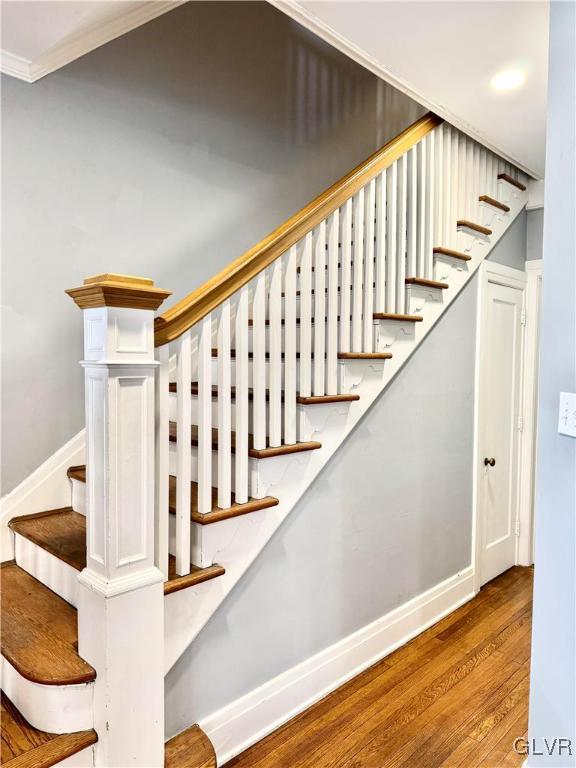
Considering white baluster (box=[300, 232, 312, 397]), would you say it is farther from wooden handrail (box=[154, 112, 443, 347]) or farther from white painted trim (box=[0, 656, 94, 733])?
white painted trim (box=[0, 656, 94, 733])

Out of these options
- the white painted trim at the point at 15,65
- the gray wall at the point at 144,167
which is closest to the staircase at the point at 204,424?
the gray wall at the point at 144,167

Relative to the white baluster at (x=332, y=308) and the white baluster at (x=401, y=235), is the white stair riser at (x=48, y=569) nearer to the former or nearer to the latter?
the white baluster at (x=332, y=308)

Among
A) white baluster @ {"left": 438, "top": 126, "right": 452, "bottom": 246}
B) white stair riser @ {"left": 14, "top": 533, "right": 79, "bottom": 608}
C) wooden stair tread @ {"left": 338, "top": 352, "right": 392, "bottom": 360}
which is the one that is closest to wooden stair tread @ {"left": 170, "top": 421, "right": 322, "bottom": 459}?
wooden stair tread @ {"left": 338, "top": 352, "right": 392, "bottom": 360}

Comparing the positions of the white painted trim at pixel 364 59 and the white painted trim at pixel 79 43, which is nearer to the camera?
the white painted trim at pixel 364 59

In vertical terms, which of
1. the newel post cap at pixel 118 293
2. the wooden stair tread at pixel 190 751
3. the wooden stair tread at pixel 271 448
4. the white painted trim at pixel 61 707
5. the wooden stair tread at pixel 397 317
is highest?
the wooden stair tread at pixel 397 317

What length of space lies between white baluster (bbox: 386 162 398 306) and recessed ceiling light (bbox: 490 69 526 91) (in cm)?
53

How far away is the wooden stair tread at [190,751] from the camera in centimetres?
159

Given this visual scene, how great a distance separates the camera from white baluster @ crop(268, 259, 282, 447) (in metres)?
1.93

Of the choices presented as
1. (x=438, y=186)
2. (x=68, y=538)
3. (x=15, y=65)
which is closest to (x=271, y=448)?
(x=68, y=538)

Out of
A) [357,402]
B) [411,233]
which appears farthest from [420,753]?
[411,233]

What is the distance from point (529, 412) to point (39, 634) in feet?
10.8

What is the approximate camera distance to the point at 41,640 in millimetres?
1576

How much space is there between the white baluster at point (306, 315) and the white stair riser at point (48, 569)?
1.09 metres

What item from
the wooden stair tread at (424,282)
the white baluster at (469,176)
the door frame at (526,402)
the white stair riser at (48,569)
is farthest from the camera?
the door frame at (526,402)
